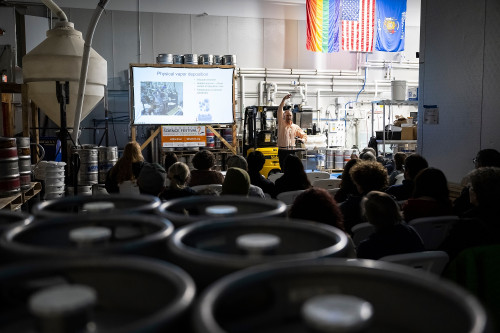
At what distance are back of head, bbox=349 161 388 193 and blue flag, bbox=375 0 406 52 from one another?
32.4 feet

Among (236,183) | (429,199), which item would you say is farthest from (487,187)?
(236,183)

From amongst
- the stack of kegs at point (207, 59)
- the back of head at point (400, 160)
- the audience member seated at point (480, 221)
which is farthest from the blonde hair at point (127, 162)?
the stack of kegs at point (207, 59)

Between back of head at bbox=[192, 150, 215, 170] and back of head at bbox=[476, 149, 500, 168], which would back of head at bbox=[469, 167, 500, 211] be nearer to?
back of head at bbox=[476, 149, 500, 168]

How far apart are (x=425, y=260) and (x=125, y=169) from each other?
12.5ft

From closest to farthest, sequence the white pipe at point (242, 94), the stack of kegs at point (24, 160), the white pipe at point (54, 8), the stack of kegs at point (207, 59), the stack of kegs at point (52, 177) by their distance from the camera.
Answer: the stack of kegs at point (24, 160), the white pipe at point (54, 8), the stack of kegs at point (52, 177), the stack of kegs at point (207, 59), the white pipe at point (242, 94)

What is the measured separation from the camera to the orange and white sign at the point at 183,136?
1056 cm

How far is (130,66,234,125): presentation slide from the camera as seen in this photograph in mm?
10328

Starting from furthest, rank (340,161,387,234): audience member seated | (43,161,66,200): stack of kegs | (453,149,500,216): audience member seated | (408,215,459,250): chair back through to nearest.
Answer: (43,161,66,200): stack of kegs, (453,149,500,216): audience member seated, (340,161,387,234): audience member seated, (408,215,459,250): chair back

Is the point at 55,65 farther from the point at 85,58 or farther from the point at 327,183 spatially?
the point at 327,183

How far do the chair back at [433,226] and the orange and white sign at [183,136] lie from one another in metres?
8.20

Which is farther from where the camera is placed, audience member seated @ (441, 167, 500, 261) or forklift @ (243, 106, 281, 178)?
forklift @ (243, 106, 281, 178)

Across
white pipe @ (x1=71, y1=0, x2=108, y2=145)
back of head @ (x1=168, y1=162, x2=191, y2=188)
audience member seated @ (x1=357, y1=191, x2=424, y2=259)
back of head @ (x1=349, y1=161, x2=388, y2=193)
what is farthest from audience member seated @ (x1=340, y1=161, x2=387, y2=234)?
white pipe @ (x1=71, y1=0, x2=108, y2=145)

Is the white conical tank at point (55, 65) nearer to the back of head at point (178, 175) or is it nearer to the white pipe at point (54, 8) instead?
the white pipe at point (54, 8)

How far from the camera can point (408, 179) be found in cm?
408
